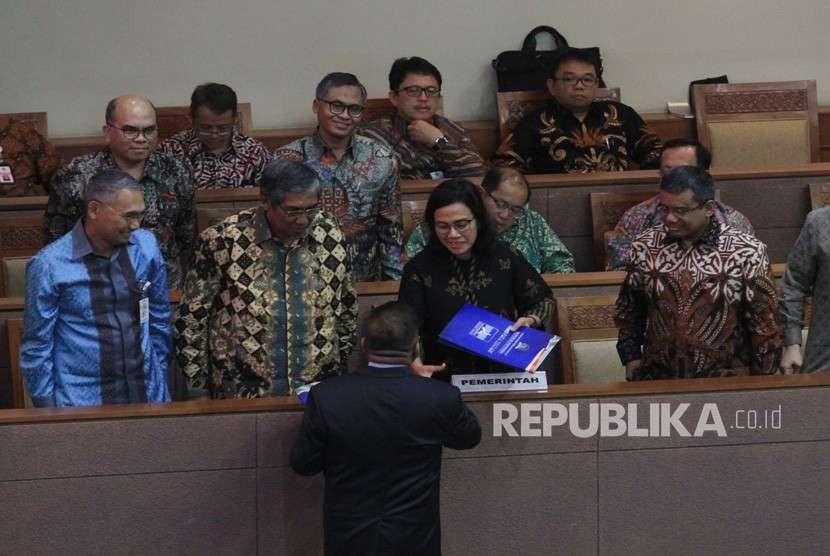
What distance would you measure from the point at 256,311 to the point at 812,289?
61.1 inches

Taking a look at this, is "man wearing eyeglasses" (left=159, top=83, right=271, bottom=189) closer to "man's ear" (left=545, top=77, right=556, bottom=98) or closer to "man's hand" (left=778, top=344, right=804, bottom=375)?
"man's ear" (left=545, top=77, right=556, bottom=98)

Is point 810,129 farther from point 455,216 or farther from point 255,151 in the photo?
point 455,216

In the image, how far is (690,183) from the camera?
3395 millimetres

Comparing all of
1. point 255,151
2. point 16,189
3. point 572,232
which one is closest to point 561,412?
point 572,232

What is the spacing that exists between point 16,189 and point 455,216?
2.75 m

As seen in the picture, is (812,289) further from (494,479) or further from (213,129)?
(213,129)

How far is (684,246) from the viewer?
11.3 ft

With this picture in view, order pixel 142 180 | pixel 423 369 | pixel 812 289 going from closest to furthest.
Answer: pixel 423 369
pixel 812 289
pixel 142 180

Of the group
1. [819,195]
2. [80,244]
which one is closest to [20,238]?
[80,244]

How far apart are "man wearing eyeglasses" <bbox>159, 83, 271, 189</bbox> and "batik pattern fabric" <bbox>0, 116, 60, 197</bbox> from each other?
778 mm

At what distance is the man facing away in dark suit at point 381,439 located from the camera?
9.27 ft

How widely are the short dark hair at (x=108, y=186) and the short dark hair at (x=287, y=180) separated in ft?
1.09

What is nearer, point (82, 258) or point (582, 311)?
point (82, 258)

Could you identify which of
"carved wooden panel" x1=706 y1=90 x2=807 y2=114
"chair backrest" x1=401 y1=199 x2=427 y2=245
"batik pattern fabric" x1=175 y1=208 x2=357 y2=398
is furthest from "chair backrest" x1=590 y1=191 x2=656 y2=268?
"batik pattern fabric" x1=175 y1=208 x2=357 y2=398
